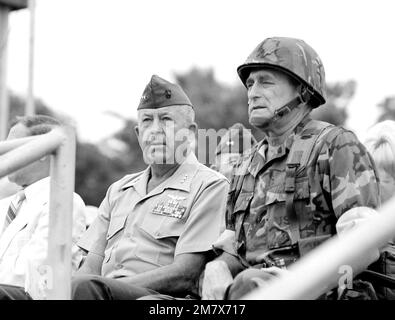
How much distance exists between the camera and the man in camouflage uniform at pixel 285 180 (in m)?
3.74

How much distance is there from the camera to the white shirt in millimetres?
4730

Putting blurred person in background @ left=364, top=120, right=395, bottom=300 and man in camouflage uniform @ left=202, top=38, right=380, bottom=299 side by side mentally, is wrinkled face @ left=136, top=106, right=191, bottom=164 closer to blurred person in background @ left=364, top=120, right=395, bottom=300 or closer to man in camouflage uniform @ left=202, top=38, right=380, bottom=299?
man in camouflage uniform @ left=202, top=38, right=380, bottom=299

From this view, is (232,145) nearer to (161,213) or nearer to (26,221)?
(161,213)

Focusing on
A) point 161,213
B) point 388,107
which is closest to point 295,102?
point 161,213

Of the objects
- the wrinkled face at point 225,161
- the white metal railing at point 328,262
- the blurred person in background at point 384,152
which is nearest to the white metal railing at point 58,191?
the white metal railing at point 328,262

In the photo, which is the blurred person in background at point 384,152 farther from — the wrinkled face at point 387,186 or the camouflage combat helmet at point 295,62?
the camouflage combat helmet at point 295,62

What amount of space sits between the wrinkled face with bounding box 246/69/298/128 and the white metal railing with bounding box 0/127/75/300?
4.56 feet

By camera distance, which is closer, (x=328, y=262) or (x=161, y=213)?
(x=328, y=262)

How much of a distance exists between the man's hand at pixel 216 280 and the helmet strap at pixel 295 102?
80 cm

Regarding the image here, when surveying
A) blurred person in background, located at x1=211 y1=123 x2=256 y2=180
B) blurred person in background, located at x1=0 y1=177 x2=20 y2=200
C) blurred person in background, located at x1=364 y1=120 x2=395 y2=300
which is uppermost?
blurred person in background, located at x1=364 y1=120 x2=395 y2=300

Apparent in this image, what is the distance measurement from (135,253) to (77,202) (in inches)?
22.0

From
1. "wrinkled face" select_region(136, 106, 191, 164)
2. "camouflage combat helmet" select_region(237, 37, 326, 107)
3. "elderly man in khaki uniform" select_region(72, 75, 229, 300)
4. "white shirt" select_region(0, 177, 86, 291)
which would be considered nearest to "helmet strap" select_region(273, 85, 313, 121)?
"camouflage combat helmet" select_region(237, 37, 326, 107)

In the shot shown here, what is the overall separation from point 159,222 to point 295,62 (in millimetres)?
1219

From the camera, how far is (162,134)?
16.9 feet
